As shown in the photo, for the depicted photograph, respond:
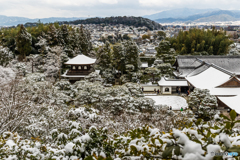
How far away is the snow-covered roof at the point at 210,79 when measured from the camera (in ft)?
48.4

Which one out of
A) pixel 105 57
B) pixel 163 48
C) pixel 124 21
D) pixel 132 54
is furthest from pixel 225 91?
pixel 124 21

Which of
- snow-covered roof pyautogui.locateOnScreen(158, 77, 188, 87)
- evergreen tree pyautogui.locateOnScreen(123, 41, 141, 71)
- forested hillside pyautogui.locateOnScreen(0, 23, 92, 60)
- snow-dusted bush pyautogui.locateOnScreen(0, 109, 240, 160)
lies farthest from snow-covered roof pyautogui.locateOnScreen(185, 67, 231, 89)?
forested hillside pyautogui.locateOnScreen(0, 23, 92, 60)

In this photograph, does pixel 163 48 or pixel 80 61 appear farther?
pixel 163 48

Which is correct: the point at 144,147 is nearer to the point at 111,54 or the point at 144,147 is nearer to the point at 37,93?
the point at 37,93

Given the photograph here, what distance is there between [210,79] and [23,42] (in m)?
22.3

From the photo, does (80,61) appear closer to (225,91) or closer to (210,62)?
(225,91)

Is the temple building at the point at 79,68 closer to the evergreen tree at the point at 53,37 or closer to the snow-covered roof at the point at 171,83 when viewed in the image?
the evergreen tree at the point at 53,37

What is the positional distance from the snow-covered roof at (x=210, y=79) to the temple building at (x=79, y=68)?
36.3ft

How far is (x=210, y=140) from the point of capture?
1.46m

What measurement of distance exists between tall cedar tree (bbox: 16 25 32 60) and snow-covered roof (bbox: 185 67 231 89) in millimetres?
20413

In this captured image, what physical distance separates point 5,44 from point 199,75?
84.6 ft

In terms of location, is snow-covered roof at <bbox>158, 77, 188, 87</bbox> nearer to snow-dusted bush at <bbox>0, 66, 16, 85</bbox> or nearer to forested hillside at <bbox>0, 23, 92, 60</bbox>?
forested hillside at <bbox>0, 23, 92, 60</bbox>

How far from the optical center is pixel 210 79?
52.0 feet

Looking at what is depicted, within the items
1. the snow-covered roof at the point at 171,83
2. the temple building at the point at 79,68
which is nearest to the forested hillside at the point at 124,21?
the temple building at the point at 79,68
